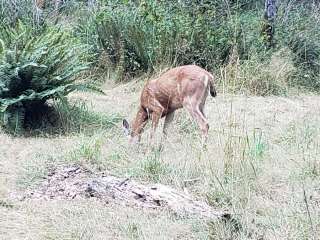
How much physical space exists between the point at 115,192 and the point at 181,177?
2.39 feet

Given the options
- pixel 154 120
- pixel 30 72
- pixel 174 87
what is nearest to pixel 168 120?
pixel 154 120

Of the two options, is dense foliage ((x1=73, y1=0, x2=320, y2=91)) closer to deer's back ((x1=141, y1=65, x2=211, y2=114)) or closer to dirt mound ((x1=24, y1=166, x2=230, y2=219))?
deer's back ((x1=141, y1=65, x2=211, y2=114))

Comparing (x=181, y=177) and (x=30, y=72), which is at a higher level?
(x=181, y=177)

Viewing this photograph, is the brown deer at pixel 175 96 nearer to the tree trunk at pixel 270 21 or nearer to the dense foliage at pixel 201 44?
the dense foliage at pixel 201 44

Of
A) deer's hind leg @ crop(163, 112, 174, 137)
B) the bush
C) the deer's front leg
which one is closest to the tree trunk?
deer's hind leg @ crop(163, 112, 174, 137)

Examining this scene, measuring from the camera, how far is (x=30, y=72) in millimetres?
8477

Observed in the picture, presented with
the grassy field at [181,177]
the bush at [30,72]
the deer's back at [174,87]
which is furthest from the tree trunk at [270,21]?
the bush at [30,72]

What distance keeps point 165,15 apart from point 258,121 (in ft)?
11.7

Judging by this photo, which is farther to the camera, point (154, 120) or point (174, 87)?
point (174, 87)

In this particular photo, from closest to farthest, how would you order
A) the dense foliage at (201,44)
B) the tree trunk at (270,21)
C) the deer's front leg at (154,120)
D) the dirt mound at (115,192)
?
the dirt mound at (115,192), the deer's front leg at (154,120), the dense foliage at (201,44), the tree trunk at (270,21)

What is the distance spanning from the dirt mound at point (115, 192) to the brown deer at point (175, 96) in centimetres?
224

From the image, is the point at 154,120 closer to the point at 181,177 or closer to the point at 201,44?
the point at 181,177

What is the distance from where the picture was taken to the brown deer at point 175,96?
27.8 feet

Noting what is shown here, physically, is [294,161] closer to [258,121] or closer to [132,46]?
[258,121]
